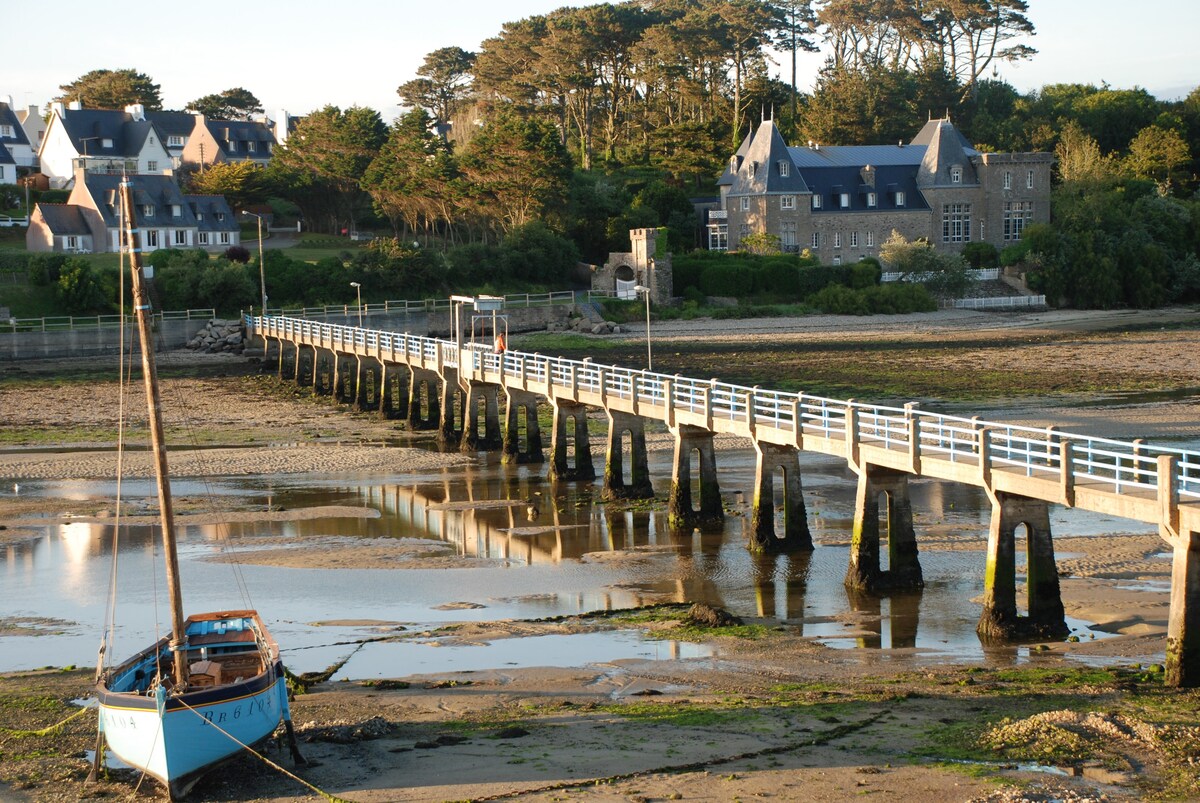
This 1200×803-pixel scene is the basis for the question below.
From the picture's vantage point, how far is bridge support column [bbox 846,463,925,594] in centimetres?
2441

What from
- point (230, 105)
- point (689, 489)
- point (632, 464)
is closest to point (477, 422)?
point (632, 464)

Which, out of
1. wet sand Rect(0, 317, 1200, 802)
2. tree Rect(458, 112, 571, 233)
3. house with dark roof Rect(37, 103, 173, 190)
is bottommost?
wet sand Rect(0, 317, 1200, 802)

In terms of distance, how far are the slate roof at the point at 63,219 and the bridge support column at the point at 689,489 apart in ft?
228

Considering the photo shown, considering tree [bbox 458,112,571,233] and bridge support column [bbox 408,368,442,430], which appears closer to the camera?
bridge support column [bbox 408,368,442,430]

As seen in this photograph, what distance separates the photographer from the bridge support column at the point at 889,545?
80.1 feet

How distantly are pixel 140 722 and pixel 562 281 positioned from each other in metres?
77.2

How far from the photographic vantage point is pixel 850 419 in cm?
2491

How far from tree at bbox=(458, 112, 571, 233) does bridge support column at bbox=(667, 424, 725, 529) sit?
62868 mm

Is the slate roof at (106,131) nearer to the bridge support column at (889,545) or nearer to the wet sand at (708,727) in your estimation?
the bridge support column at (889,545)

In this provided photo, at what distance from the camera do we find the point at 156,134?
383 feet

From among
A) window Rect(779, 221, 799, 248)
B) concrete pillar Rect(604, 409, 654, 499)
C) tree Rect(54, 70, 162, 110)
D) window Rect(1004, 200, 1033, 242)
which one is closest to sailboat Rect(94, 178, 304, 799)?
concrete pillar Rect(604, 409, 654, 499)

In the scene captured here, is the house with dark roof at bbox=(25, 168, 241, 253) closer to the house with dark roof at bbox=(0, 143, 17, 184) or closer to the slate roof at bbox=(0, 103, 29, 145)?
the house with dark roof at bbox=(0, 143, 17, 184)

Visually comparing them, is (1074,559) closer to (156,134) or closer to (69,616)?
(69,616)

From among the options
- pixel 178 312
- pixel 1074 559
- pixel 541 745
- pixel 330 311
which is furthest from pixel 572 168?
pixel 541 745
